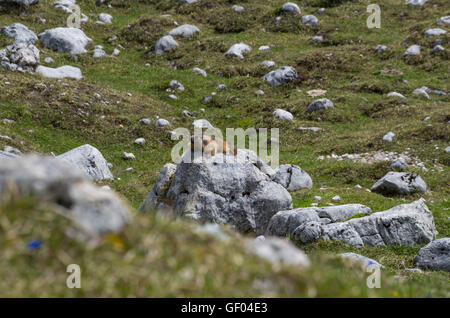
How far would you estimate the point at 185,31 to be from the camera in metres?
49.4

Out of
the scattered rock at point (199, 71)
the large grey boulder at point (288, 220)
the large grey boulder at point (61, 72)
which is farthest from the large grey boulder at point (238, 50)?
the large grey boulder at point (288, 220)

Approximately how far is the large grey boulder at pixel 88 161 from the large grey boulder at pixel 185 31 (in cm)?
2808

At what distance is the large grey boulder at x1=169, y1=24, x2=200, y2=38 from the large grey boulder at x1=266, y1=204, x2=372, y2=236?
35.4 metres

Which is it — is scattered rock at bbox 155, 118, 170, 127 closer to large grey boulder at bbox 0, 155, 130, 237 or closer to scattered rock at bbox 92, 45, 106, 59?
scattered rock at bbox 92, 45, 106, 59

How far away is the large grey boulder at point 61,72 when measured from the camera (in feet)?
111

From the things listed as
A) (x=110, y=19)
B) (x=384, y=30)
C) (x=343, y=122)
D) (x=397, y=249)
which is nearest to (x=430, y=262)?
(x=397, y=249)

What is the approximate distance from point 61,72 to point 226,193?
77.1ft

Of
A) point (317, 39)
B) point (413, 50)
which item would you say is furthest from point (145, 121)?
point (413, 50)

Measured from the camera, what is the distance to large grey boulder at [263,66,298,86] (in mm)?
39781

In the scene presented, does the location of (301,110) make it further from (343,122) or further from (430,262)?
(430,262)

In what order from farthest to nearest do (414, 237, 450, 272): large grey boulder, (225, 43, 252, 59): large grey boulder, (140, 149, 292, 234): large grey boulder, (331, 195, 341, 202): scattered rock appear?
(225, 43, 252, 59): large grey boulder
(331, 195, 341, 202): scattered rock
(140, 149, 292, 234): large grey boulder
(414, 237, 450, 272): large grey boulder

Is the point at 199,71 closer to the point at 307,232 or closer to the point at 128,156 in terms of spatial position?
the point at 128,156

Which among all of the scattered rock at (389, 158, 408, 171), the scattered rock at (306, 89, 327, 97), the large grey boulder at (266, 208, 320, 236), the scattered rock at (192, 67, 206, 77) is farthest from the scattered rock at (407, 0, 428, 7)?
the large grey boulder at (266, 208, 320, 236)

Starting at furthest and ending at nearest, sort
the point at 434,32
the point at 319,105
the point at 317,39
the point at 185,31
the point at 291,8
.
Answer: the point at 291,8
the point at 185,31
the point at 317,39
the point at 434,32
the point at 319,105
